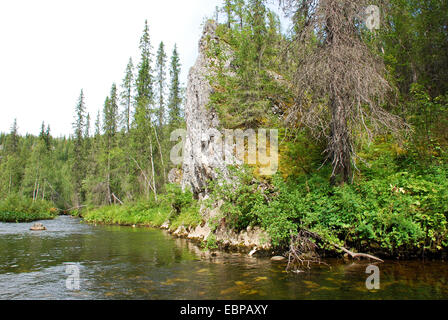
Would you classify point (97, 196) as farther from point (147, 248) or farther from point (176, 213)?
point (147, 248)

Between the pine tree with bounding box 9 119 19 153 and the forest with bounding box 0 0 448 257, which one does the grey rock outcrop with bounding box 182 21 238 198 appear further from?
the pine tree with bounding box 9 119 19 153

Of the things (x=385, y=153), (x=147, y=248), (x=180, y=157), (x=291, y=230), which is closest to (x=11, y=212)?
(x=180, y=157)

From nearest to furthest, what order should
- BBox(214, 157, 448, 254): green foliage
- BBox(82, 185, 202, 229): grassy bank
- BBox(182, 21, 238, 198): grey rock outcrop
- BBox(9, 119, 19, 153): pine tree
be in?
1. BBox(214, 157, 448, 254): green foliage
2. BBox(182, 21, 238, 198): grey rock outcrop
3. BBox(82, 185, 202, 229): grassy bank
4. BBox(9, 119, 19, 153): pine tree

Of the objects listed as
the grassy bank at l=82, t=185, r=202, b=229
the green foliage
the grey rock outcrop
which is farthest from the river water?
the grassy bank at l=82, t=185, r=202, b=229

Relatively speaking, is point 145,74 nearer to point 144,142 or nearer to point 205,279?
point 144,142

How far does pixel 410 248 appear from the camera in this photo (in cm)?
875

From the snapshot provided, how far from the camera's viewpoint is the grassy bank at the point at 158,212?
64.8ft

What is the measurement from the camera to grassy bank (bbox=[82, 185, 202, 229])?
19.8 metres

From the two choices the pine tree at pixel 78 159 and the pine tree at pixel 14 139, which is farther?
the pine tree at pixel 14 139

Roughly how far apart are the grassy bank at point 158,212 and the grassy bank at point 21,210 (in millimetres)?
5369

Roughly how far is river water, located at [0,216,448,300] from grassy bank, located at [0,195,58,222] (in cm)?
2819

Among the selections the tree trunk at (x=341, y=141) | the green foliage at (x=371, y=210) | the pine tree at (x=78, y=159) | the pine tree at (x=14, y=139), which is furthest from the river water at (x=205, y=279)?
the pine tree at (x=14, y=139)

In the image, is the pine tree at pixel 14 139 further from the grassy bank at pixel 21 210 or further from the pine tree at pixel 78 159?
the grassy bank at pixel 21 210

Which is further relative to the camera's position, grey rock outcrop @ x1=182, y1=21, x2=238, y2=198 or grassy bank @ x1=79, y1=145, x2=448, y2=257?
grey rock outcrop @ x1=182, y1=21, x2=238, y2=198
